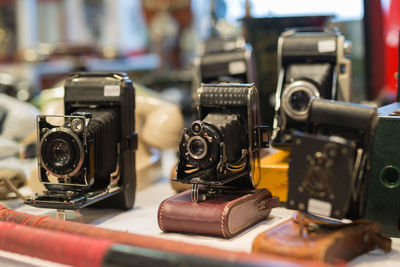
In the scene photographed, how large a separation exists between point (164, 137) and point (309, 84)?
0.94 metres

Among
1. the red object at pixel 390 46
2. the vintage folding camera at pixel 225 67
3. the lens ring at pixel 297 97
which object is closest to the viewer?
the lens ring at pixel 297 97

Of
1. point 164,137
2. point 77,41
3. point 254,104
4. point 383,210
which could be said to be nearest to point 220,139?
point 254,104

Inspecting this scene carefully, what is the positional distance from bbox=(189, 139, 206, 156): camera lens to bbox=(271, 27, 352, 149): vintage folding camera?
689mm

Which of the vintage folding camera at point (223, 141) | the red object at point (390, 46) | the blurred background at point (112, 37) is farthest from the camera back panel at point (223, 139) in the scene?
the blurred background at point (112, 37)

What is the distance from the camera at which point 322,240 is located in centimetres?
202

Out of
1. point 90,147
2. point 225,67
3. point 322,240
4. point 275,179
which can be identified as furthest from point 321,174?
point 225,67

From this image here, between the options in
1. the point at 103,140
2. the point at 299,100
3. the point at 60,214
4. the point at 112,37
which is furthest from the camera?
the point at 112,37

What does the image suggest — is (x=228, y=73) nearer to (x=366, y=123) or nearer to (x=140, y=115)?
(x=140, y=115)

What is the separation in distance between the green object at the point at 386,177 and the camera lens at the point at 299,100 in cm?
66

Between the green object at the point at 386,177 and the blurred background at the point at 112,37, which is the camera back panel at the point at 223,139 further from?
the blurred background at the point at 112,37

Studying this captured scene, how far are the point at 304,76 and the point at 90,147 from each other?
3.86 ft

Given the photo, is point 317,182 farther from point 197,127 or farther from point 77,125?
point 77,125

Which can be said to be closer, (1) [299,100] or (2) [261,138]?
(2) [261,138]

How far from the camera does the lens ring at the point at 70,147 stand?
8.52ft
